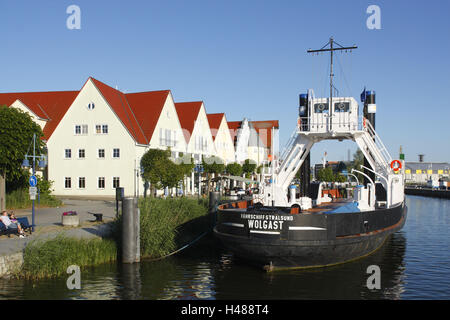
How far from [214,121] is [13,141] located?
40.9 meters

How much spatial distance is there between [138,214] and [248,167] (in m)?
44.4

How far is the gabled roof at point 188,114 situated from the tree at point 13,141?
84.1 ft

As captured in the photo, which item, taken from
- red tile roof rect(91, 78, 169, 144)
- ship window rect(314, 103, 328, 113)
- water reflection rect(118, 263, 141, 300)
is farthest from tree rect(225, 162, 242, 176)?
water reflection rect(118, 263, 141, 300)

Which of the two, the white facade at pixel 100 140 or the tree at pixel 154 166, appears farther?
the white facade at pixel 100 140

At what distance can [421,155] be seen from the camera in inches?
6668

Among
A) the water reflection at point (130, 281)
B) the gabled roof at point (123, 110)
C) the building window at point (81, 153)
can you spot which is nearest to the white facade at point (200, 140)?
the gabled roof at point (123, 110)

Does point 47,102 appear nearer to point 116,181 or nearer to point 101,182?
point 101,182

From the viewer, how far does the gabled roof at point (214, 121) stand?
208 ft

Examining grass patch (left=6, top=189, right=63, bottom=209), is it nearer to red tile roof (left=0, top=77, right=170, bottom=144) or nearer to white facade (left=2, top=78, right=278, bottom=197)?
white facade (left=2, top=78, right=278, bottom=197)

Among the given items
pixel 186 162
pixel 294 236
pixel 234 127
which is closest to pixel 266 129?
pixel 234 127

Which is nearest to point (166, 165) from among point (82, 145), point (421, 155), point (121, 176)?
point (121, 176)
